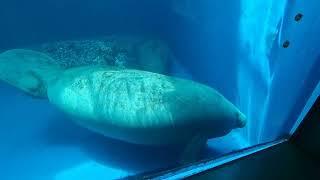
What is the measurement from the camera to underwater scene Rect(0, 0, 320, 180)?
155 cm

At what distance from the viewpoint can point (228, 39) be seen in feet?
6.84

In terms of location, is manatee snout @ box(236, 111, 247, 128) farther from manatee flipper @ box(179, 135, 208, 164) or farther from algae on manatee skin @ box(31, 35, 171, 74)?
algae on manatee skin @ box(31, 35, 171, 74)

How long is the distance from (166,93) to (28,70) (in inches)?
48.4

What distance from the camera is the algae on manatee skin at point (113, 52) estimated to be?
237 cm

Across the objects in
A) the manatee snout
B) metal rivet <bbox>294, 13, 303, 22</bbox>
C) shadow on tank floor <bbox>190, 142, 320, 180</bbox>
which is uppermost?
metal rivet <bbox>294, 13, 303, 22</bbox>

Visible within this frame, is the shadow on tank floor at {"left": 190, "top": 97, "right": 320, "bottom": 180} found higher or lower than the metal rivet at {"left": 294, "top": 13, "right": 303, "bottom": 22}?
lower

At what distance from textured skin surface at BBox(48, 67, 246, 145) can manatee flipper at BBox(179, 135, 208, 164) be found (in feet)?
0.13

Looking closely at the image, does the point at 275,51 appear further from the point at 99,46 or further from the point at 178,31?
the point at 99,46

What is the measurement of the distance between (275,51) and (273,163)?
1.71 feet

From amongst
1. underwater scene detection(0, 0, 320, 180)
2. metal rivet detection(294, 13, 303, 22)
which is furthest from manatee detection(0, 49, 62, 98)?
metal rivet detection(294, 13, 303, 22)

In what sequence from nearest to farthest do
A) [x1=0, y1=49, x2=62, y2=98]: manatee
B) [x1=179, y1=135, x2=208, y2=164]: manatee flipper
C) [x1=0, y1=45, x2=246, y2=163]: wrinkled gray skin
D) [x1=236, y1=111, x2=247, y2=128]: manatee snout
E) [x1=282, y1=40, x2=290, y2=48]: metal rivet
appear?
[x1=282, y1=40, x2=290, y2=48]: metal rivet → [x1=179, y1=135, x2=208, y2=164]: manatee flipper → [x1=0, y1=45, x2=246, y2=163]: wrinkled gray skin → [x1=236, y1=111, x2=247, y2=128]: manatee snout → [x1=0, y1=49, x2=62, y2=98]: manatee

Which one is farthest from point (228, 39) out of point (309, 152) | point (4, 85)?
point (4, 85)

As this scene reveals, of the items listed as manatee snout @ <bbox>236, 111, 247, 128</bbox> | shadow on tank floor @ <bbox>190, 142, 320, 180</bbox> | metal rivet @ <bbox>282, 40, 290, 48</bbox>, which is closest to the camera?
shadow on tank floor @ <bbox>190, 142, 320, 180</bbox>

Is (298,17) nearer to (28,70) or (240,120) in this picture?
(240,120)
